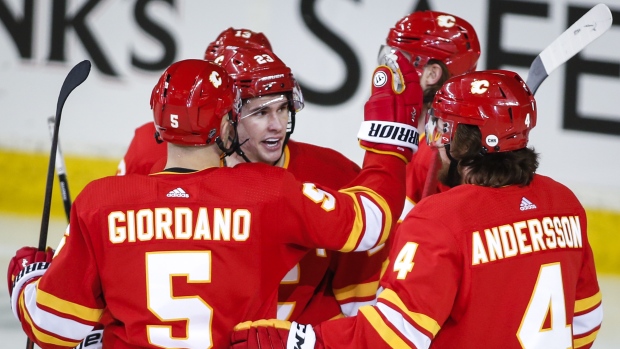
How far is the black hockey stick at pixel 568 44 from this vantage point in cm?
266

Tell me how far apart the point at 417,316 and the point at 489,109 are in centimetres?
50

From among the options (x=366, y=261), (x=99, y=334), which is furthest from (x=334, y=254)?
(x=99, y=334)

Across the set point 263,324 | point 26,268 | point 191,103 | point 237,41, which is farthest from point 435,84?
point 26,268

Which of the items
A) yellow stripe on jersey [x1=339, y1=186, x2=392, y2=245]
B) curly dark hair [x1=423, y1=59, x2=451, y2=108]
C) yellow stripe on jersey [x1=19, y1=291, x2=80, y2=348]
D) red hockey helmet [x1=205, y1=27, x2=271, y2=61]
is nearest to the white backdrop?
red hockey helmet [x1=205, y1=27, x2=271, y2=61]

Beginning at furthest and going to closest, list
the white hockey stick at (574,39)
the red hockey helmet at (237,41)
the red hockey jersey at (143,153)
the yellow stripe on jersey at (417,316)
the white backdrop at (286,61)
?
the white backdrop at (286,61)
the red hockey helmet at (237,41)
the red hockey jersey at (143,153)
the white hockey stick at (574,39)
the yellow stripe on jersey at (417,316)

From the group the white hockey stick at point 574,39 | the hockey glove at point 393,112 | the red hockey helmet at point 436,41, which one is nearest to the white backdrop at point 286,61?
the red hockey helmet at point 436,41

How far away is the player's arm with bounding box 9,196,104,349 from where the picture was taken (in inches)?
86.6

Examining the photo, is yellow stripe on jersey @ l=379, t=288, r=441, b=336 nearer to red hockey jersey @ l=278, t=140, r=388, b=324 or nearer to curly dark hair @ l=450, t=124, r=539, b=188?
curly dark hair @ l=450, t=124, r=539, b=188

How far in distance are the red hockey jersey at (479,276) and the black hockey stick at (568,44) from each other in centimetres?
61

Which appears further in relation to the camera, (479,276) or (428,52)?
(428,52)

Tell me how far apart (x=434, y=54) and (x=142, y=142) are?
995mm

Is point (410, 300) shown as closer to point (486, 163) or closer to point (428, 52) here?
point (486, 163)

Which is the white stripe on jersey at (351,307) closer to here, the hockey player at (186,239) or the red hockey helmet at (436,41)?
the hockey player at (186,239)

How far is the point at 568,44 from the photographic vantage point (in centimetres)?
277
